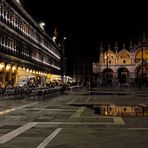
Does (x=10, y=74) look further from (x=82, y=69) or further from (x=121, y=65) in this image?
(x=82, y=69)

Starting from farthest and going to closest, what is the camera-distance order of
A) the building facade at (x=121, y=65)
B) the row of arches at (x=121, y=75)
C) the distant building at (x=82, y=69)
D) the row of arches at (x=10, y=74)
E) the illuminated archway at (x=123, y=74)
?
the distant building at (x=82, y=69)
the illuminated archway at (x=123, y=74)
the building facade at (x=121, y=65)
the row of arches at (x=121, y=75)
the row of arches at (x=10, y=74)

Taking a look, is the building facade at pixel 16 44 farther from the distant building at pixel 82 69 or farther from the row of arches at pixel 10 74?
the distant building at pixel 82 69

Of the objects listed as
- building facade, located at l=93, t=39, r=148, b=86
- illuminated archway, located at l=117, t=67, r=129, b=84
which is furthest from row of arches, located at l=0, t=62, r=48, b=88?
illuminated archway, located at l=117, t=67, r=129, b=84

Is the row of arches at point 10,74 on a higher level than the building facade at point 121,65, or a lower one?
lower

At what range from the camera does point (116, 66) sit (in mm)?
163000

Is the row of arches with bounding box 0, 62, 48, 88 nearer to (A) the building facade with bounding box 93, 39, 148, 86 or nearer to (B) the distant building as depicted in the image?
(A) the building facade with bounding box 93, 39, 148, 86

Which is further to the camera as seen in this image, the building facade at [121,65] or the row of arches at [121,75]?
the building facade at [121,65]

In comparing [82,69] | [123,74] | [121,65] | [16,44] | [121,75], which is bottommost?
[121,75]

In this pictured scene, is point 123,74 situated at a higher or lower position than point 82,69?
lower

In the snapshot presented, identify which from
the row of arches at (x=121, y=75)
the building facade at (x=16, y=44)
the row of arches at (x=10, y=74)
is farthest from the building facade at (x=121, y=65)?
the row of arches at (x=10, y=74)

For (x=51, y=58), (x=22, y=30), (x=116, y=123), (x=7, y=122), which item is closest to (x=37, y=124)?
(x=7, y=122)

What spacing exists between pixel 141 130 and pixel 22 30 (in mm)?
61571

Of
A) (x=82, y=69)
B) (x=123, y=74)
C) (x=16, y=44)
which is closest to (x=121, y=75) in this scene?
(x=123, y=74)

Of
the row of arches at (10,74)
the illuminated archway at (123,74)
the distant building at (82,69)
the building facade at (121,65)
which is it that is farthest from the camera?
the distant building at (82,69)
